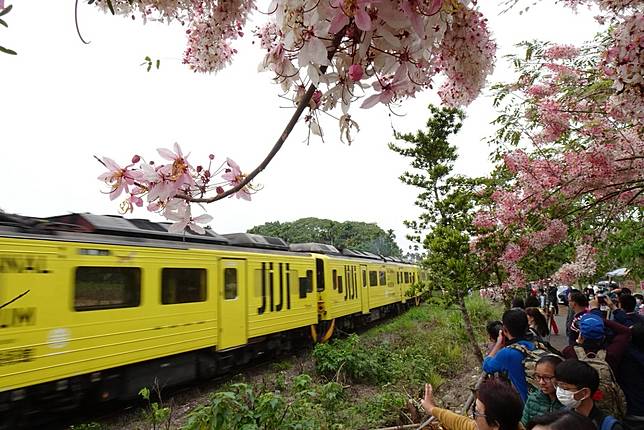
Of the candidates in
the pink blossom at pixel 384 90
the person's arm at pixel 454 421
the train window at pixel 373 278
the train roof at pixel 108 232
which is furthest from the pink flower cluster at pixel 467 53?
→ the train window at pixel 373 278

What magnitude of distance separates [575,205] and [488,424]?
400 cm

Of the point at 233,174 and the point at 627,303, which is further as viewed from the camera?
the point at 627,303

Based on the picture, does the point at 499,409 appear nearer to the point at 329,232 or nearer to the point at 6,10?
the point at 6,10

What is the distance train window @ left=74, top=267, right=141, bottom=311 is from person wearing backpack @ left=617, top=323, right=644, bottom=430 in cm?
500

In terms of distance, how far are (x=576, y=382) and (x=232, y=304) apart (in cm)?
595

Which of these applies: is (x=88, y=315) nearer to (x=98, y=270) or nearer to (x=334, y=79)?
(x=98, y=270)

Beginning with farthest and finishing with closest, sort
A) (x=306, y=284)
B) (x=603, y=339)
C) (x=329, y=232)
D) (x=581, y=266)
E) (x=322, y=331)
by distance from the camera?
(x=329, y=232) < (x=322, y=331) < (x=306, y=284) < (x=581, y=266) < (x=603, y=339)

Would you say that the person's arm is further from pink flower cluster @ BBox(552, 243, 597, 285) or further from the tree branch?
pink flower cluster @ BBox(552, 243, 597, 285)

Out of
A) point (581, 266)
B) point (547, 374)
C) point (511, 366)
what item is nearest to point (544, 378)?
point (547, 374)

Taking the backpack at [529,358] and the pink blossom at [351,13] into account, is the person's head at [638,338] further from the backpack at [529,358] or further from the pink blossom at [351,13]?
the pink blossom at [351,13]

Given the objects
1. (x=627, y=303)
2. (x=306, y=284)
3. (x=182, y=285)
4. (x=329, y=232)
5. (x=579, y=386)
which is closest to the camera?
(x=579, y=386)

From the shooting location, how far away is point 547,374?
2.52 m

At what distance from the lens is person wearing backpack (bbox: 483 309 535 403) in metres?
2.93

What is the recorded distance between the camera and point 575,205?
5.29 meters
